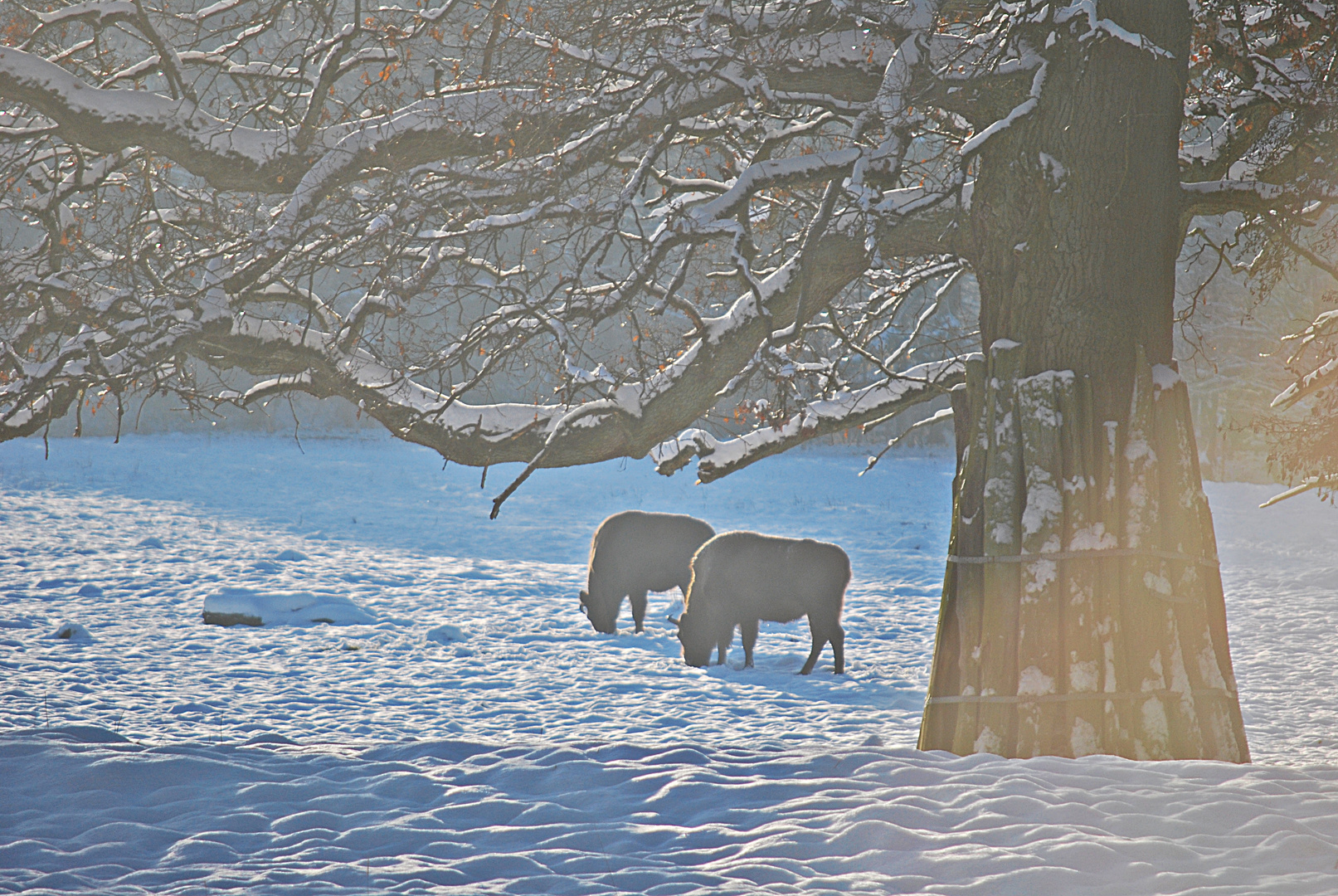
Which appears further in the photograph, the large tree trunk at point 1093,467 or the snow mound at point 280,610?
the snow mound at point 280,610

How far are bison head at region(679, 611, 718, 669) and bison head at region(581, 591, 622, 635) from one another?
6.35 ft

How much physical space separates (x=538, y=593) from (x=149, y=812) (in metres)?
10.8

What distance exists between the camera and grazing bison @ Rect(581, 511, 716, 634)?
Answer: 12.8 meters

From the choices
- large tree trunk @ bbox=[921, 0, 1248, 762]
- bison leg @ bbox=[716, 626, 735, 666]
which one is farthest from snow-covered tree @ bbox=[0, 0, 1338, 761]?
bison leg @ bbox=[716, 626, 735, 666]

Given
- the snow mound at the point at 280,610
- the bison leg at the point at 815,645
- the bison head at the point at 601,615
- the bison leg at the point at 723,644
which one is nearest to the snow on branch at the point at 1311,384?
the bison leg at the point at 815,645

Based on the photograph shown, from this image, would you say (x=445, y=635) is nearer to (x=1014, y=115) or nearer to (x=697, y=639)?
(x=697, y=639)

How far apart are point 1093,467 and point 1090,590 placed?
0.70 metres

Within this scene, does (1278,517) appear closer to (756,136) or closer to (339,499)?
(756,136)

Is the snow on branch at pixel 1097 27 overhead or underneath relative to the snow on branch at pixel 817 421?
overhead

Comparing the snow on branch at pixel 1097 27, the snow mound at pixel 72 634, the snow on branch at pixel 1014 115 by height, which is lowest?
the snow mound at pixel 72 634

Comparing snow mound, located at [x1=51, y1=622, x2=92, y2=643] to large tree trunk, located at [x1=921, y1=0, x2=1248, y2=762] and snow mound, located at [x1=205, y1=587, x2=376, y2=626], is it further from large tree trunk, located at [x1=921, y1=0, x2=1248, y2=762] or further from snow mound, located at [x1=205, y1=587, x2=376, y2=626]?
large tree trunk, located at [x1=921, y1=0, x2=1248, y2=762]

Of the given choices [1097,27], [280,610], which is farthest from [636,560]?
[1097,27]

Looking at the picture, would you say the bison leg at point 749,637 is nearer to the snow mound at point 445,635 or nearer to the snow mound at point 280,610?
the snow mound at point 445,635

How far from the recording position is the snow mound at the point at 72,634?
1139 centimetres
